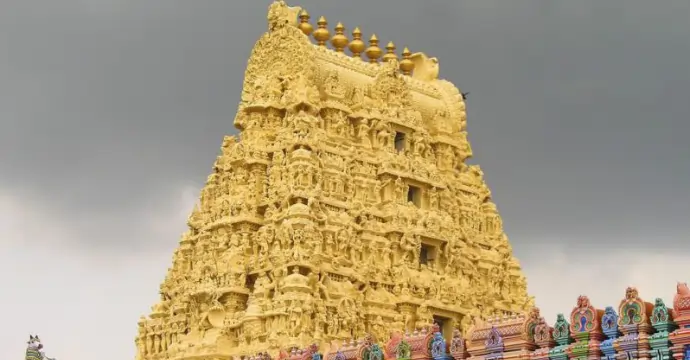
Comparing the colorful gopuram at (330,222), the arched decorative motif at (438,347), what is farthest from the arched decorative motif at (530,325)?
the colorful gopuram at (330,222)

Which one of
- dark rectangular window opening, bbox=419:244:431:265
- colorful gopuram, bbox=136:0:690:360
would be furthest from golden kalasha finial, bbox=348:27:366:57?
dark rectangular window opening, bbox=419:244:431:265

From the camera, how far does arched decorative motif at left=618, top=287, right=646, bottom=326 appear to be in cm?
2880

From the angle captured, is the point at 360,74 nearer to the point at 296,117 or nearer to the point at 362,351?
the point at 296,117

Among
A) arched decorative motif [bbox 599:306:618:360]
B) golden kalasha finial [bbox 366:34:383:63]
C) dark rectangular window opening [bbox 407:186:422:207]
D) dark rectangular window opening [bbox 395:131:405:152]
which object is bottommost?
arched decorative motif [bbox 599:306:618:360]

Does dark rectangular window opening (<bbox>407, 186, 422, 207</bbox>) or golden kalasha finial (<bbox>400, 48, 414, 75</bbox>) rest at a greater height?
golden kalasha finial (<bbox>400, 48, 414, 75</bbox>)

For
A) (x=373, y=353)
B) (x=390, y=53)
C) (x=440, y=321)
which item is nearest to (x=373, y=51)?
(x=390, y=53)

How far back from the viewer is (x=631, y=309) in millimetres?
29016

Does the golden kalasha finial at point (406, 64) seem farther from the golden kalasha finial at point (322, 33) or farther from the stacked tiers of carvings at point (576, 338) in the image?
the stacked tiers of carvings at point (576, 338)

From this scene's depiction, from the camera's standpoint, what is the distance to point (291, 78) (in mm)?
47406

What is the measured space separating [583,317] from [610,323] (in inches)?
29.8

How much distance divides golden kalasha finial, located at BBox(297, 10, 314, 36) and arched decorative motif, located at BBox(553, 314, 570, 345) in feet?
70.5

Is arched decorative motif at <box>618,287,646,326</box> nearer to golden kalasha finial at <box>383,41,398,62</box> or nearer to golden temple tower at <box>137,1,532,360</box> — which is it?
golden temple tower at <box>137,1,532,360</box>

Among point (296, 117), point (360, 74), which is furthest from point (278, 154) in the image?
point (360, 74)

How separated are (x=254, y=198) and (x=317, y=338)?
6563mm
